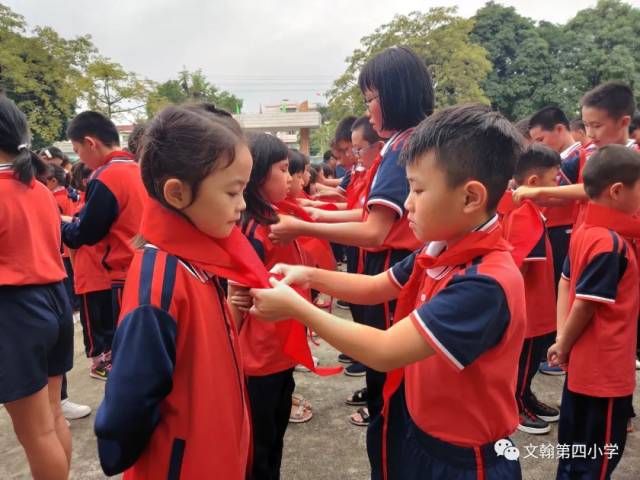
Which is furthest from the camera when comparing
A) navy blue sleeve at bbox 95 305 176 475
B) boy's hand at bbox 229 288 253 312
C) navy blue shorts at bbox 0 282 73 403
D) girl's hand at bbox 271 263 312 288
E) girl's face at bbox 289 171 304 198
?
girl's face at bbox 289 171 304 198

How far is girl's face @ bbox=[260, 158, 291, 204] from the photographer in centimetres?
205

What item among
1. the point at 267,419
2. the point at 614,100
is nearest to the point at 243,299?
the point at 267,419

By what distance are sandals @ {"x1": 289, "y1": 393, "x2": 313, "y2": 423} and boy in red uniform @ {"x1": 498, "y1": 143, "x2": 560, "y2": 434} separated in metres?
1.38

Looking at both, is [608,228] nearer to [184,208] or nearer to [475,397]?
[475,397]

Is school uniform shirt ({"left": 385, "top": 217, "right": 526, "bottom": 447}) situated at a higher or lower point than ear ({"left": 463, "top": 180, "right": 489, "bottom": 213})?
lower

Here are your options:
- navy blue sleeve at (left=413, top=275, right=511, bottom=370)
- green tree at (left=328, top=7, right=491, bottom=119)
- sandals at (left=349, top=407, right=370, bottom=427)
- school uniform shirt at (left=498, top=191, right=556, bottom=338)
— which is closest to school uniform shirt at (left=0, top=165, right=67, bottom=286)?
navy blue sleeve at (left=413, top=275, right=511, bottom=370)

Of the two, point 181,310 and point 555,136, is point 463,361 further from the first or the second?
point 555,136

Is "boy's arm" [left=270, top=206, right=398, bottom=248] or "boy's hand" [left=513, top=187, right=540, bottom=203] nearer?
"boy's arm" [left=270, top=206, right=398, bottom=248]

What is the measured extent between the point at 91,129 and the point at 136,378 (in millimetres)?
2678

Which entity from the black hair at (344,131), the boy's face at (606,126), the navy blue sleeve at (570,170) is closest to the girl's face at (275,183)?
the boy's face at (606,126)

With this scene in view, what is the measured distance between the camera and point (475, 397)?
120 cm

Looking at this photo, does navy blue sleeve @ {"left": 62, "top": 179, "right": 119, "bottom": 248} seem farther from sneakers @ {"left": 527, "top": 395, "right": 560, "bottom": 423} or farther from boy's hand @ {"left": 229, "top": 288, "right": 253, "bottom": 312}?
sneakers @ {"left": 527, "top": 395, "right": 560, "bottom": 423}

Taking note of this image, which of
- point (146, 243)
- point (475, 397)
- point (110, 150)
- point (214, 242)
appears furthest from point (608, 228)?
point (110, 150)

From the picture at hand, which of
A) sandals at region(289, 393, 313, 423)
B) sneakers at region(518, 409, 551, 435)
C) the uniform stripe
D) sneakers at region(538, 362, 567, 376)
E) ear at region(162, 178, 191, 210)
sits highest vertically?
ear at region(162, 178, 191, 210)
